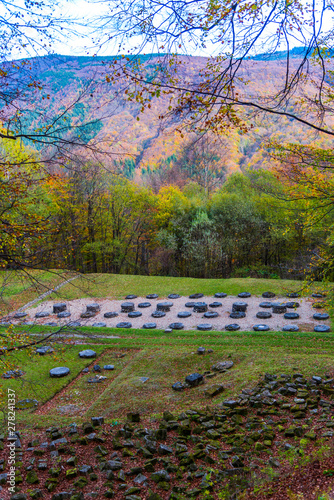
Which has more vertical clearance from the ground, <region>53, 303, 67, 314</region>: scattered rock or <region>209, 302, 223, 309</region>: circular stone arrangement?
<region>209, 302, 223, 309</region>: circular stone arrangement

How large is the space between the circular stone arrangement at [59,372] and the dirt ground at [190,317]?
233 centimetres

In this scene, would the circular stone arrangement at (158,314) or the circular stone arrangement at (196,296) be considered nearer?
the circular stone arrangement at (158,314)

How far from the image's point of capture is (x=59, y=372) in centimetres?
917

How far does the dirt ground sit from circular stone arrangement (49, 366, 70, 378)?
2.33 m

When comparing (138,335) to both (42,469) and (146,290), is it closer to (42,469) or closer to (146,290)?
(146,290)

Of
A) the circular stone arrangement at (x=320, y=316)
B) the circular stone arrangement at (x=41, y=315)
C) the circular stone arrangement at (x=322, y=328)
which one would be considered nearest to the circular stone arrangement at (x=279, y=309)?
the circular stone arrangement at (x=320, y=316)

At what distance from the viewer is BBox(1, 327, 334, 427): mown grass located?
278 inches

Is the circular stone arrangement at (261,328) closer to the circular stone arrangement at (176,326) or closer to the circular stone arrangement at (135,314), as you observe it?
the circular stone arrangement at (176,326)

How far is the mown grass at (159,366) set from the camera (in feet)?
23.2

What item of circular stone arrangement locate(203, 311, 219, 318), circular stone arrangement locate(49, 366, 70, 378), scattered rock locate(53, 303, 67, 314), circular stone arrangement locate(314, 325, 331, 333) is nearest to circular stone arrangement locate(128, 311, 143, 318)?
circular stone arrangement locate(203, 311, 219, 318)

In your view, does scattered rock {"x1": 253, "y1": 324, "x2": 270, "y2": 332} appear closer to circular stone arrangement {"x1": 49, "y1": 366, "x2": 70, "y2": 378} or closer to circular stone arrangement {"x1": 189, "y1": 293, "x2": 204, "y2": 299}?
circular stone arrangement {"x1": 189, "y1": 293, "x2": 204, "y2": 299}

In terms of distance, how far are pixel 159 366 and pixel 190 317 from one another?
Answer: 4.66m

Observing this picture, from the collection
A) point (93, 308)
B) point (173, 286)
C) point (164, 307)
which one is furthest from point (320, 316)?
point (93, 308)

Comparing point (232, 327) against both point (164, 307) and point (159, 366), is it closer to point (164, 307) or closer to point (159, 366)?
point (164, 307)
